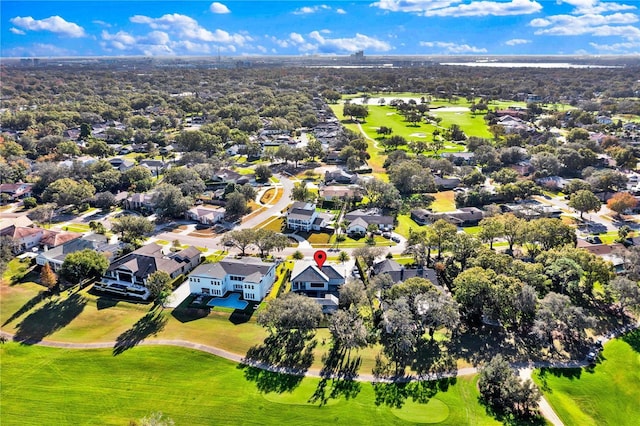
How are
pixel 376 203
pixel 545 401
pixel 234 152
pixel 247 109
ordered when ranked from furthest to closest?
pixel 247 109
pixel 234 152
pixel 376 203
pixel 545 401

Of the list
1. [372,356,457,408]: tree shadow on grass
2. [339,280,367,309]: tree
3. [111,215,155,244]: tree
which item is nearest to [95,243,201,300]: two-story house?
[111,215,155,244]: tree

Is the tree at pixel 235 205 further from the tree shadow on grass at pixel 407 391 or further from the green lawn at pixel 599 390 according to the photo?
the green lawn at pixel 599 390

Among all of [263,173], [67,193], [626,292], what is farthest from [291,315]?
[67,193]

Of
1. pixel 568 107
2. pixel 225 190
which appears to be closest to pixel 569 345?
pixel 225 190

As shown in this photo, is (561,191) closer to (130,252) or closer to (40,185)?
(130,252)

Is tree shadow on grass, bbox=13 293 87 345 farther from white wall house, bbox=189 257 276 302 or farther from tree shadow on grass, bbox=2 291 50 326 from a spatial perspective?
white wall house, bbox=189 257 276 302
